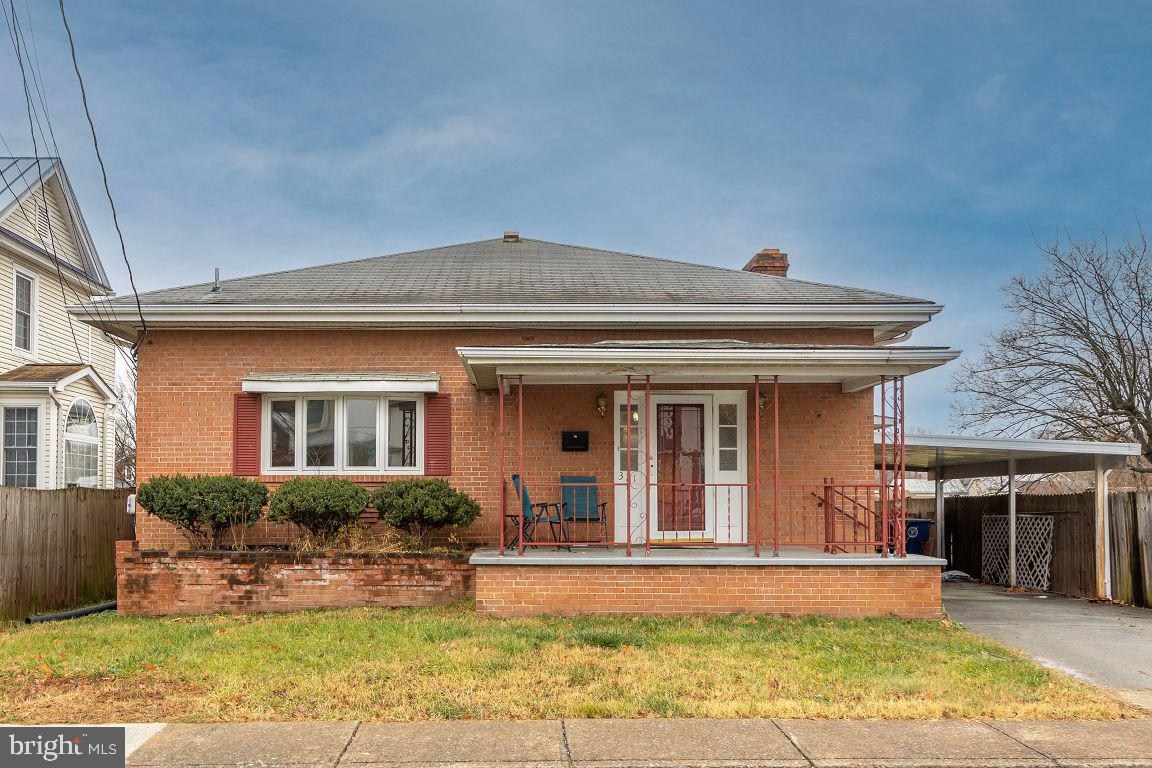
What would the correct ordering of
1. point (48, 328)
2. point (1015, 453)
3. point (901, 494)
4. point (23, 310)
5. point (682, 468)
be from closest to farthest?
1. point (901, 494)
2. point (682, 468)
3. point (1015, 453)
4. point (23, 310)
5. point (48, 328)

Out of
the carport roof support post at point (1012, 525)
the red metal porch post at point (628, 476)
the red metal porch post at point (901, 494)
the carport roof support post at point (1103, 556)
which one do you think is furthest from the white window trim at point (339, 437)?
the carport roof support post at point (1103, 556)

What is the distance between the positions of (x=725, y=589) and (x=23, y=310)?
48.2 feet

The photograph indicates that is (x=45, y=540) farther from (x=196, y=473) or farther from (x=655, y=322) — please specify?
(x=655, y=322)

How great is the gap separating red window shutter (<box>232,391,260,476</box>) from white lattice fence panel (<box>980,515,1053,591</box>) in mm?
11309

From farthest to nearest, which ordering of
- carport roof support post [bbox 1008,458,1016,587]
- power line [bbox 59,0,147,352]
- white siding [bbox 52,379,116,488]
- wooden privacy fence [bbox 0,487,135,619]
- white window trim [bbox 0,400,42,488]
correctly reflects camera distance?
white siding [bbox 52,379,116,488]
white window trim [bbox 0,400,42,488]
carport roof support post [bbox 1008,458,1016,587]
wooden privacy fence [bbox 0,487,135,619]
power line [bbox 59,0,147,352]

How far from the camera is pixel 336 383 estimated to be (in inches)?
432

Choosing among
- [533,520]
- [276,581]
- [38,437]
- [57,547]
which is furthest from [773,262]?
[38,437]

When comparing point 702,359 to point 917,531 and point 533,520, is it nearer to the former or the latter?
point 533,520

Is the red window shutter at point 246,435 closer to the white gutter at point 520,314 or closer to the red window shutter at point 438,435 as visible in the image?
the white gutter at point 520,314

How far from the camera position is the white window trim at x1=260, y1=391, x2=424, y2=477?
11.1m

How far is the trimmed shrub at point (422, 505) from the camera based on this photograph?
10180 millimetres

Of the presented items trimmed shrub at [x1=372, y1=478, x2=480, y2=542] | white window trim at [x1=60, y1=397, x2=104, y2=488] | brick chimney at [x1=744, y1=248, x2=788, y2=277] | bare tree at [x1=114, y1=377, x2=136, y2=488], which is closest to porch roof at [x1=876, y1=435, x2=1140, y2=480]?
brick chimney at [x1=744, y1=248, x2=788, y2=277]

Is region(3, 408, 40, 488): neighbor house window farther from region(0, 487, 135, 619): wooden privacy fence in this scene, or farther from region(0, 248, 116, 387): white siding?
region(0, 487, 135, 619): wooden privacy fence

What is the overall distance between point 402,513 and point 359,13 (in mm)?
6559
